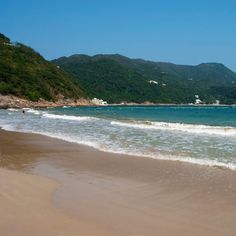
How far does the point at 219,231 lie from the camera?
19.5 ft

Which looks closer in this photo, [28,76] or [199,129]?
[199,129]

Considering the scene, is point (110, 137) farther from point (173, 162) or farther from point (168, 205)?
point (168, 205)

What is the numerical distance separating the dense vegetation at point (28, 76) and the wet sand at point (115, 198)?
86.1 metres

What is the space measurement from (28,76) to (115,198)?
106144mm

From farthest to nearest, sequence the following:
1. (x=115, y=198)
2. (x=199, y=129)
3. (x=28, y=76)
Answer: (x=28, y=76)
(x=199, y=129)
(x=115, y=198)

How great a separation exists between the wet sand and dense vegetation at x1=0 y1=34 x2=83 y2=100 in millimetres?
86055

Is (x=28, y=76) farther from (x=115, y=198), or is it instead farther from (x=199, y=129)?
(x=115, y=198)

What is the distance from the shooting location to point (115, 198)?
7902 millimetres

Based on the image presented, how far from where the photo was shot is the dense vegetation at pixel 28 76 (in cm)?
10064

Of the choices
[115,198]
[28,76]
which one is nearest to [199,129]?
→ [115,198]

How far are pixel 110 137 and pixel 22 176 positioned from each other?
425 inches

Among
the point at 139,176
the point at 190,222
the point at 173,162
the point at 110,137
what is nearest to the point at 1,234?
the point at 190,222

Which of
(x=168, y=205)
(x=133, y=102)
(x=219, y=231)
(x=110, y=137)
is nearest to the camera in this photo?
(x=219, y=231)

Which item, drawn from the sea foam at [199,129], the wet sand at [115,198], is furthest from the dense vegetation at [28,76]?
the wet sand at [115,198]
